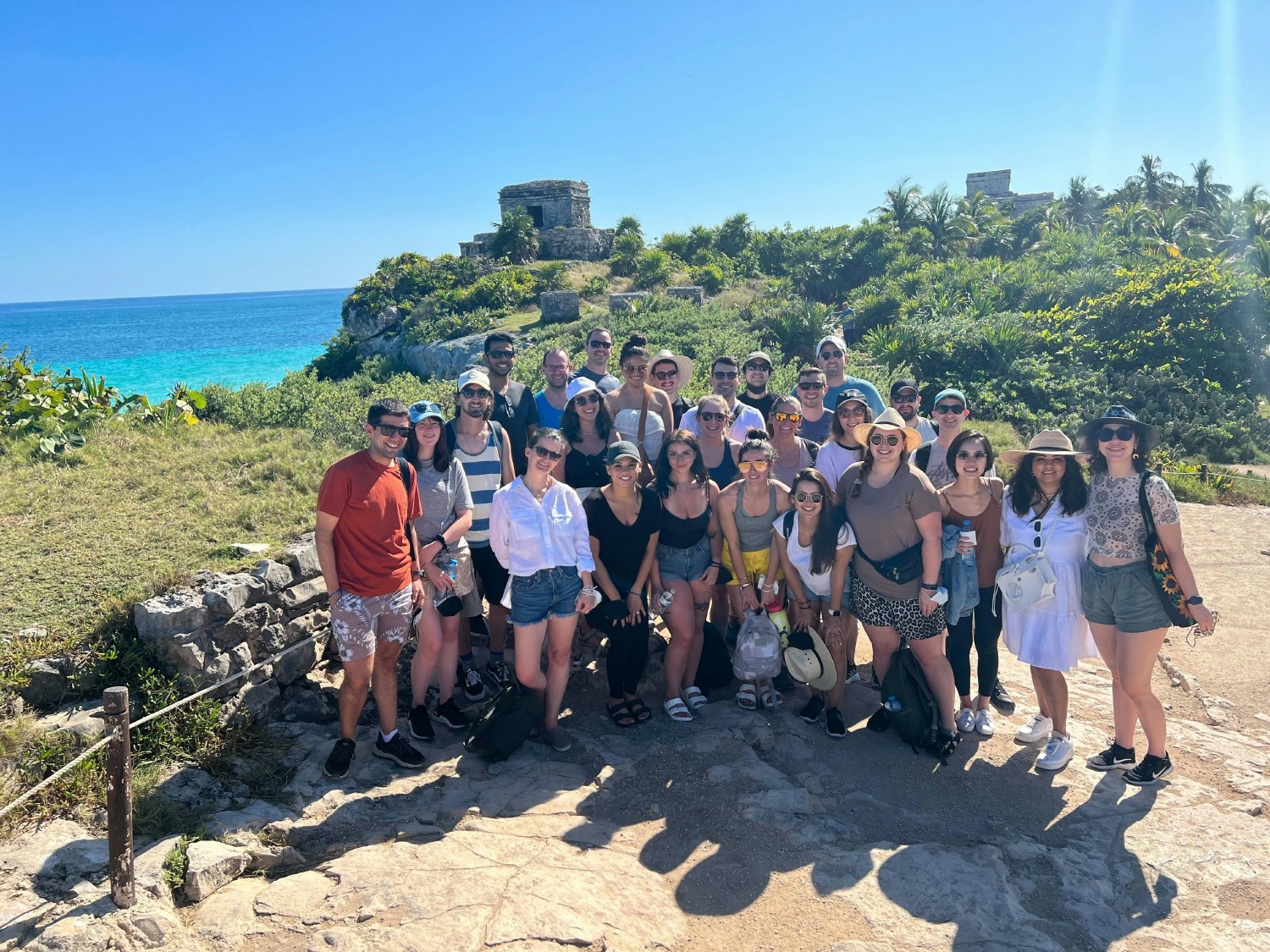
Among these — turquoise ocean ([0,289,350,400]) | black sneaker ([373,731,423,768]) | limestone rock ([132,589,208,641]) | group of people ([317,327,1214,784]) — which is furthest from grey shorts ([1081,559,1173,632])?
turquoise ocean ([0,289,350,400])

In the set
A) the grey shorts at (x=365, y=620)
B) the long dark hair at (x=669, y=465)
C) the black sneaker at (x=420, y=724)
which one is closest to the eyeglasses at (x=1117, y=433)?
the long dark hair at (x=669, y=465)

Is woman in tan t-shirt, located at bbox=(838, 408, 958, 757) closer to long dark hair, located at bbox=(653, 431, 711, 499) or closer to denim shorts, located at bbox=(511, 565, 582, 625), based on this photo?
long dark hair, located at bbox=(653, 431, 711, 499)

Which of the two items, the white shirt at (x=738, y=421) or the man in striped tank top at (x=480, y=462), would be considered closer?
the man in striped tank top at (x=480, y=462)

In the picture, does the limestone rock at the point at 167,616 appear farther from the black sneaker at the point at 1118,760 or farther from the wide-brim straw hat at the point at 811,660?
the black sneaker at the point at 1118,760

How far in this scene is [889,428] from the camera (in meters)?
4.41

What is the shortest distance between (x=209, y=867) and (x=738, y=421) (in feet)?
13.0

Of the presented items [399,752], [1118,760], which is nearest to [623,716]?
[399,752]

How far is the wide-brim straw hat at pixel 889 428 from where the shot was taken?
14.6 ft

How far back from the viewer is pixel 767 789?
4383mm

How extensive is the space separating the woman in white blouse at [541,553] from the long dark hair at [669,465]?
56 centimetres

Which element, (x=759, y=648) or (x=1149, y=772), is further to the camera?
(x=759, y=648)

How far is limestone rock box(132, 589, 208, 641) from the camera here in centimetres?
453

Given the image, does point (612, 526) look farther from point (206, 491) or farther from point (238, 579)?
point (206, 491)

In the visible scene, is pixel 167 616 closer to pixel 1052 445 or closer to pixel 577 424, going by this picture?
pixel 577 424
